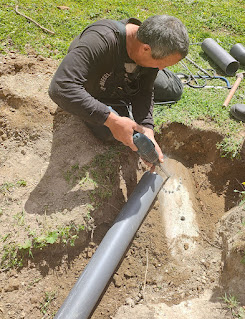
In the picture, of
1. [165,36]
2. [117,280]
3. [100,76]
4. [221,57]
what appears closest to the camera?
[165,36]

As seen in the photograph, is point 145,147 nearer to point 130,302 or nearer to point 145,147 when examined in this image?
point 145,147

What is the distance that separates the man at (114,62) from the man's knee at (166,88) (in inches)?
28.4

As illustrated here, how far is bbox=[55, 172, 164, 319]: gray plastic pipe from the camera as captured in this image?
238 centimetres

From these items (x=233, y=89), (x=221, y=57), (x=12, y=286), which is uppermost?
(x=221, y=57)

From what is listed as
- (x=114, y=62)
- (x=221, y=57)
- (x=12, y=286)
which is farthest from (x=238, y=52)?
(x=12, y=286)

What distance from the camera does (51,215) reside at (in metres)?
2.87

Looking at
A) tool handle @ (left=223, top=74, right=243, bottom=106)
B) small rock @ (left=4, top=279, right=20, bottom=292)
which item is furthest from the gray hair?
small rock @ (left=4, top=279, right=20, bottom=292)

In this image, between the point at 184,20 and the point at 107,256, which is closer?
the point at 107,256

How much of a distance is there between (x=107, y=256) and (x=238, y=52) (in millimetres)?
4614

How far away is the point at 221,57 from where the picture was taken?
16.7ft

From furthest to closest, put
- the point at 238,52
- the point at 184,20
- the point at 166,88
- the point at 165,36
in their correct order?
the point at 184,20, the point at 238,52, the point at 166,88, the point at 165,36

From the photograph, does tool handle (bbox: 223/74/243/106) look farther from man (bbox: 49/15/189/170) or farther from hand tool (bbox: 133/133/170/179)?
hand tool (bbox: 133/133/170/179)

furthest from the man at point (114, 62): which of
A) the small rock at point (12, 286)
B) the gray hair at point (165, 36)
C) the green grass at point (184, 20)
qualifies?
the small rock at point (12, 286)

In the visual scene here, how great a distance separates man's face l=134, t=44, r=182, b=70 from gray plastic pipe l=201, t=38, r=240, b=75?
2.77 meters
